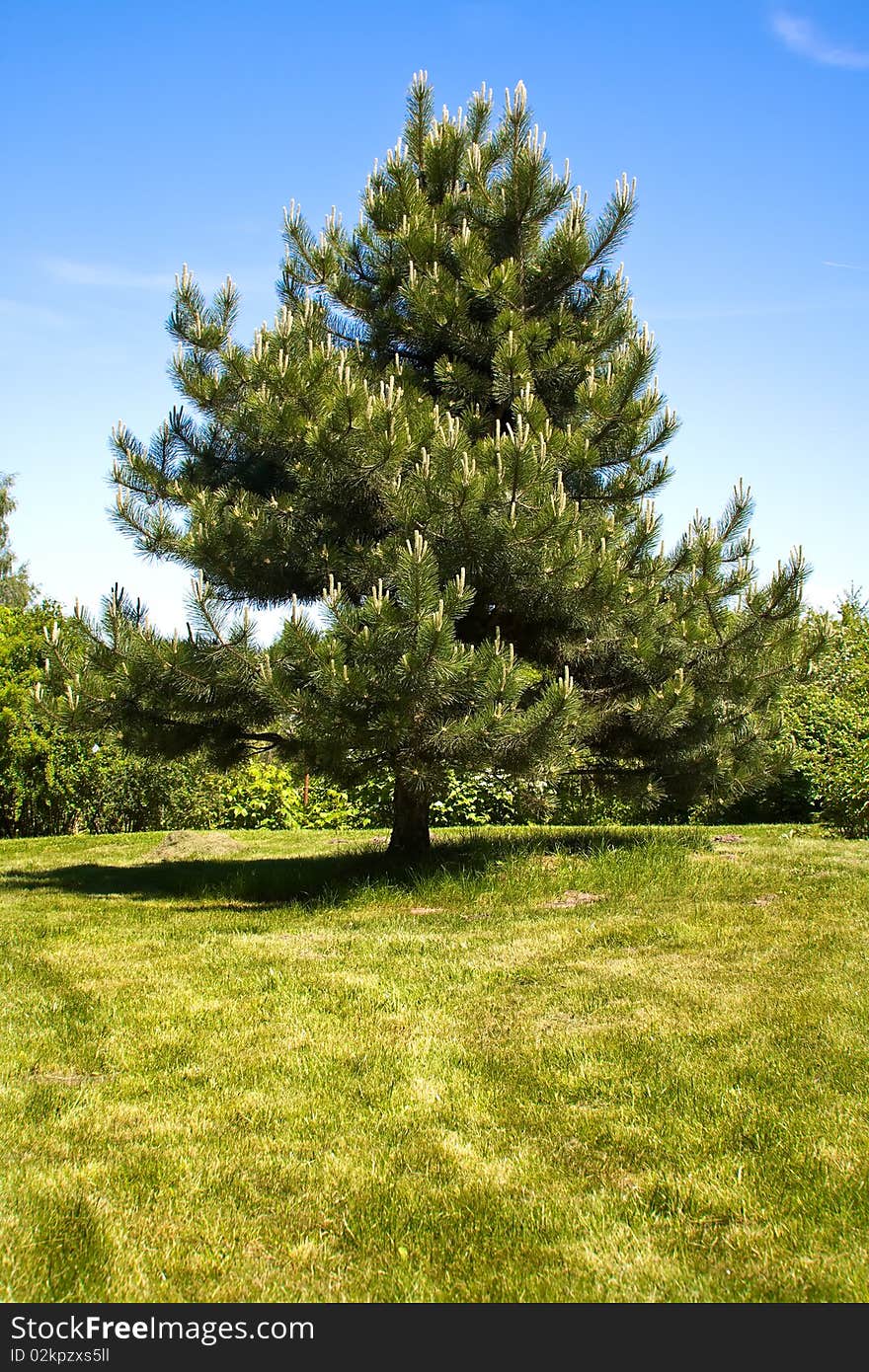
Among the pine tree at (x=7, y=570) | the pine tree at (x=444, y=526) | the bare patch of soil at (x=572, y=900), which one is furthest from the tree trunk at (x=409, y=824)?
the pine tree at (x=7, y=570)

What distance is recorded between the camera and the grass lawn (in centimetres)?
301

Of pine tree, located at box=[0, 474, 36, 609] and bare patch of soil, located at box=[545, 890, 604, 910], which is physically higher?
pine tree, located at box=[0, 474, 36, 609]

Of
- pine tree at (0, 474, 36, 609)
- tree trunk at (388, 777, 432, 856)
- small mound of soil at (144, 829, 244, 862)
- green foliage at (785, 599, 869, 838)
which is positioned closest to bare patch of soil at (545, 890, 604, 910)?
tree trunk at (388, 777, 432, 856)

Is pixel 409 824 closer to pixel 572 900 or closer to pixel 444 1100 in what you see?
pixel 572 900

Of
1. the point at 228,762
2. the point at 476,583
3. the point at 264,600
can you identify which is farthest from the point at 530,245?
the point at 228,762

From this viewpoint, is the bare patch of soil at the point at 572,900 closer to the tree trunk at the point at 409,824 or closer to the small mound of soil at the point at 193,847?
the tree trunk at the point at 409,824

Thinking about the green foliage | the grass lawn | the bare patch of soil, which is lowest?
the grass lawn

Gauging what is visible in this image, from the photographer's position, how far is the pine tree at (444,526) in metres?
7.48

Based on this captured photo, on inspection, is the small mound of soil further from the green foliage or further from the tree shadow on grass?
the green foliage

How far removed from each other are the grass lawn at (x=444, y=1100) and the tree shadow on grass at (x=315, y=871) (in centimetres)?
64

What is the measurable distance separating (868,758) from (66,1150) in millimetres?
9758

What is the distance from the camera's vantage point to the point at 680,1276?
2934 mm

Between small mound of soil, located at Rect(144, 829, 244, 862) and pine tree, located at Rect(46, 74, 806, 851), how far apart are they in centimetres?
314

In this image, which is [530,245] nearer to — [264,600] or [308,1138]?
[264,600]
